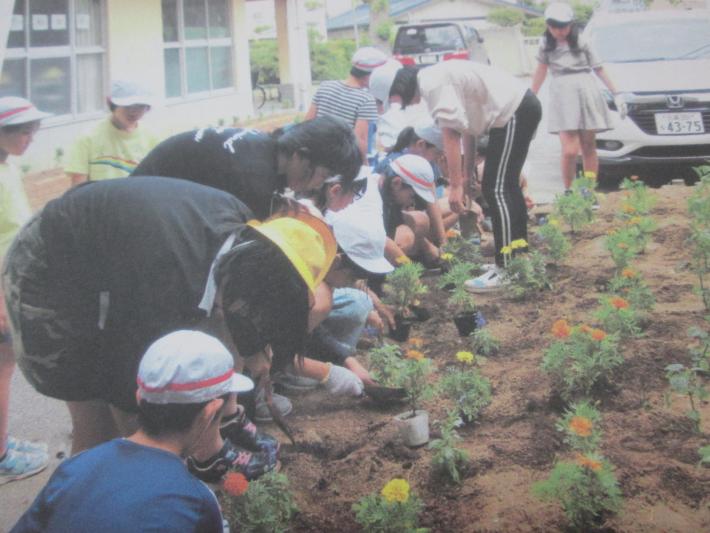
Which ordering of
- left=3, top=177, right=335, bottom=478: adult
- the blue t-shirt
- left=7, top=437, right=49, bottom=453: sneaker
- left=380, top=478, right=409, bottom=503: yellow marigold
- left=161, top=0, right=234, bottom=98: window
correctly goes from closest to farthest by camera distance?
the blue t-shirt → left=3, top=177, right=335, bottom=478: adult → left=380, top=478, right=409, bottom=503: yellow marigold → left=7, top=437, right=49, bottom=453: sneaker → left=161, top=0, right=234, bottom=98: window

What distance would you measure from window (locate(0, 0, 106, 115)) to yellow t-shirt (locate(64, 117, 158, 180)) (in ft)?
17.5

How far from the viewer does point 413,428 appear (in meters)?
3.96

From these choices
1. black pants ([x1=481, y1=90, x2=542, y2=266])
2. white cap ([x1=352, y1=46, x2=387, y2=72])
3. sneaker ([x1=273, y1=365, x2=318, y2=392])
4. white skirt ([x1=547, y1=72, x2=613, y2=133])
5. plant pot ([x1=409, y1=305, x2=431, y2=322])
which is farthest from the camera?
white skirt ([x1=547, y1=72, x2=613, y2=133])

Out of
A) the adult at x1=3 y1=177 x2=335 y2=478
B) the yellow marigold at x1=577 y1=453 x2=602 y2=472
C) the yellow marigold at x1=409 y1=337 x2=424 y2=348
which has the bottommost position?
the yellow marigold at x1=577 y1=453 x2=602 y2=472

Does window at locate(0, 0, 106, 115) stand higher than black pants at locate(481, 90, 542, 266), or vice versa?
window at locate(0, 0, 106, 115)

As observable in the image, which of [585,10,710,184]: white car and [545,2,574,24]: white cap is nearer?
[545,2,574,24]: white cap

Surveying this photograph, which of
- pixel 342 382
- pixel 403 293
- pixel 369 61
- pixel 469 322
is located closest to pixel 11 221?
pixel 342 382

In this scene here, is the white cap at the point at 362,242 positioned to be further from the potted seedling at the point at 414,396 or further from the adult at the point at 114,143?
the adult at the point at 114,143

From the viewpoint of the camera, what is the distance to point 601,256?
699 cm

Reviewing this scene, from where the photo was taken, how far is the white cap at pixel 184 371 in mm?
2357

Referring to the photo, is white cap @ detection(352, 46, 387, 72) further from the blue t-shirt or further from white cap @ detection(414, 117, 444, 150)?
the blue t-shirt

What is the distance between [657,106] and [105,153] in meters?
6.42

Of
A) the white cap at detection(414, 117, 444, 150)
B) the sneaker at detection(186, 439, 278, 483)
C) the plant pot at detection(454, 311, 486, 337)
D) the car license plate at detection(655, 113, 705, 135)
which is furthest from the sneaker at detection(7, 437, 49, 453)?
the car license plate at detection(655, 113, 705, 135)

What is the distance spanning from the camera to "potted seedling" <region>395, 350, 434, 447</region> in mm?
3971
